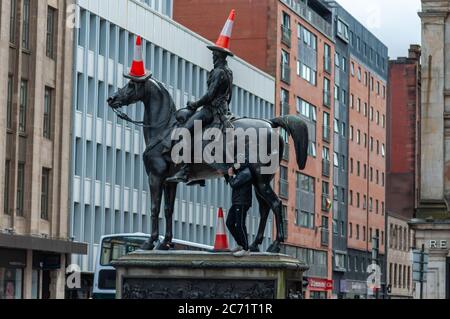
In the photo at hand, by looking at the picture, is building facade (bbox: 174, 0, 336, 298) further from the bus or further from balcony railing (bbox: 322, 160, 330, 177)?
the bus

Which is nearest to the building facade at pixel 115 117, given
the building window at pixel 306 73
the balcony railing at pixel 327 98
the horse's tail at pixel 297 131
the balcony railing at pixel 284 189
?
the balcony railing at pixel 284 189

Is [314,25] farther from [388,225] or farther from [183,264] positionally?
[183,264]

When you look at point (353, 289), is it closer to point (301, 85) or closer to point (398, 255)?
point (398, 255)

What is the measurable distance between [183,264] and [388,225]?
12188cm

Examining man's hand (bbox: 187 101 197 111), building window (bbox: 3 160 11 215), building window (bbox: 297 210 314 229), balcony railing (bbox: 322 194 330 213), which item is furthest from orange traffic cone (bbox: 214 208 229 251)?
balcony railing (bbox: 322 194 330 213)

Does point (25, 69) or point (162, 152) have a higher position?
point (25, 69)

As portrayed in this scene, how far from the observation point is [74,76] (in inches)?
2886

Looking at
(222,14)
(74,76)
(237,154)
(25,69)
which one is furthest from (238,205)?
(222,14)

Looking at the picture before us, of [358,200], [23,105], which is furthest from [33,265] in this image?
[358,200]

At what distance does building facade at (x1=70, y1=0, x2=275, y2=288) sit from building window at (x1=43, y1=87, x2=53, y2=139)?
7.52ft

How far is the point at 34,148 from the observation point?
67875mm

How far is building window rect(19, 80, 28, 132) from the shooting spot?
67.6 m

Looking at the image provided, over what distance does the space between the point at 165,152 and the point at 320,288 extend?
95705 millimetres

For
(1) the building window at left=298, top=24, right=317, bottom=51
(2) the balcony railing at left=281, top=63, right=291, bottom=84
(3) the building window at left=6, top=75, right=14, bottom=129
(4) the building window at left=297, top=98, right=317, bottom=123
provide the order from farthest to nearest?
(1) the building window at left=298, top=24, right=317, bottom=51
(4) the building window at left=297, top=98, right=317, bottom=123
(2) the balcony railing at left=281, top=63, right=291, bottom=84
(3) the building window at left=6, top=75, right=14, bottom=129
